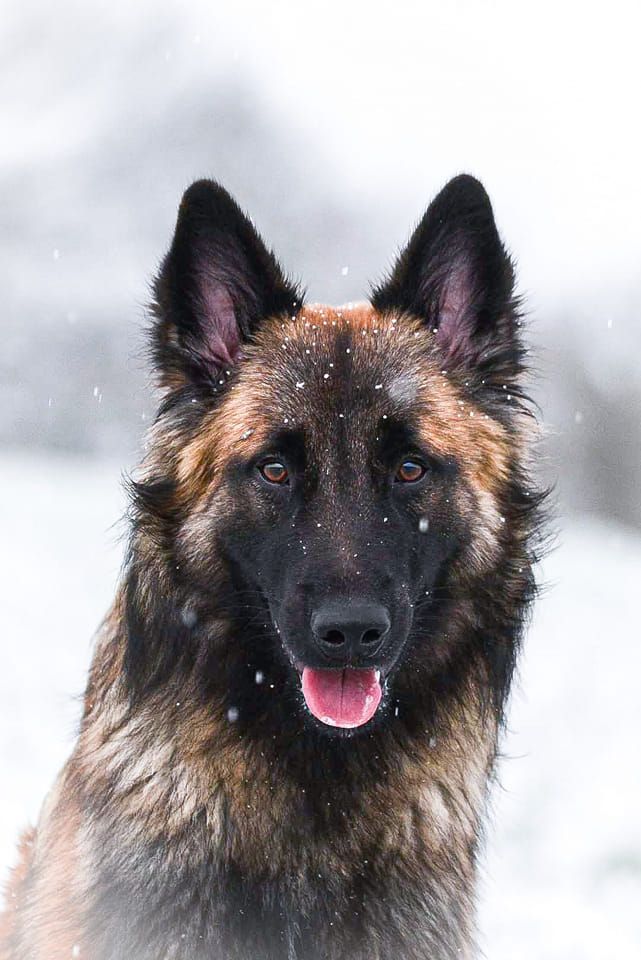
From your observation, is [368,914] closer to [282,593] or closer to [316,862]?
[316,862]

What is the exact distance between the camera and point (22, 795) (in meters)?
5.42

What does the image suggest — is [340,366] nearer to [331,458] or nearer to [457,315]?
[331,458]

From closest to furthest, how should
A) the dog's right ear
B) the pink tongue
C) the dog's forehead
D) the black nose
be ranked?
1. the black nose
2. the pink tongue
3. the dog's forehead
4. the dog's right ear

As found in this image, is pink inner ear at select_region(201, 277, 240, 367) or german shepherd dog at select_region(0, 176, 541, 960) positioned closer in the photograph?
german shepherd dog at select_region(0, 176, 541, 960)

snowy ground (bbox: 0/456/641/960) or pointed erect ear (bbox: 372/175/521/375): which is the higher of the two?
pointed erect ear (bbox: 372/175/521/375)

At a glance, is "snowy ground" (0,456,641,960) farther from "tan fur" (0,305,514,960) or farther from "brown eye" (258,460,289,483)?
"brown eye" (258,460,289,483)

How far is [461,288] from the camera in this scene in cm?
338

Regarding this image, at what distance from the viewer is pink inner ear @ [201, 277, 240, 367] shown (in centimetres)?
327

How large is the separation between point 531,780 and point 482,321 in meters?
3.91

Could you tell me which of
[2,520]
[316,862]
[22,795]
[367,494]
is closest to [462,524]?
[367,494]

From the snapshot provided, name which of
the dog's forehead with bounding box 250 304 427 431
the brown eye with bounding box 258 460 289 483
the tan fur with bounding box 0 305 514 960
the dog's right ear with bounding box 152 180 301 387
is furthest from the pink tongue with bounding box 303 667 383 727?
the dog's right ear with bounding box 152 180 301 387

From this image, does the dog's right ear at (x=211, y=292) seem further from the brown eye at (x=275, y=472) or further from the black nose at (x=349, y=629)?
the black nose at (x=349, y=629)

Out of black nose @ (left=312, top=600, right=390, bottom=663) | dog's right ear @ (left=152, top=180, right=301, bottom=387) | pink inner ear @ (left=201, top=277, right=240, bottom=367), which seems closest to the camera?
black nose @ (left=312, top=600, right=390, bottom=663)

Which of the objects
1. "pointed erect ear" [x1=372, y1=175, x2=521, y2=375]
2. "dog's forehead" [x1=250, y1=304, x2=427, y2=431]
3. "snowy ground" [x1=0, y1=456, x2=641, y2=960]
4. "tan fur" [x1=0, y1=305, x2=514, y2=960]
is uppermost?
"pointed erect ear" [x1=372, y1=175, x2=521, y2=375]
